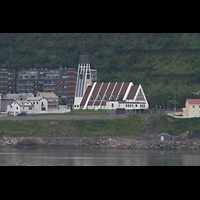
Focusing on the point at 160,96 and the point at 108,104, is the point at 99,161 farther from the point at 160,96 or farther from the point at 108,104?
the point at 160,96

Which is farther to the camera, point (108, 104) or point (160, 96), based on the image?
point (160, 96)

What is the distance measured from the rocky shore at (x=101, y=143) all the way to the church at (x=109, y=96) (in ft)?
78.3

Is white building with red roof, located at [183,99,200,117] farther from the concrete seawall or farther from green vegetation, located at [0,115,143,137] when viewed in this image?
the concrete seawall

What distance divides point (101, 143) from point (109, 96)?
2911cm

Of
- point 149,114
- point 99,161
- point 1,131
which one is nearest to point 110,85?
point 149,114

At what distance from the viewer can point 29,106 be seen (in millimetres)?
157125

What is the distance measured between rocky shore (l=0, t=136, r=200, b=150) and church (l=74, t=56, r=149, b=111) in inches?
940

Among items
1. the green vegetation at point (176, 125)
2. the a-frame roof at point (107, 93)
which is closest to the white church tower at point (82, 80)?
the a-frame roof at point (107, 93)

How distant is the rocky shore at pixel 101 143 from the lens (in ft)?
398

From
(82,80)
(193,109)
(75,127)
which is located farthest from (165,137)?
(82,80)

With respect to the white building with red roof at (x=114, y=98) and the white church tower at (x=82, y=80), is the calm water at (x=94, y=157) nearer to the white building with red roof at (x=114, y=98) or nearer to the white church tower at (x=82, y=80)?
the white building with red roof at (x=114, y=98)

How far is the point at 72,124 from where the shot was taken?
13388 centimetres

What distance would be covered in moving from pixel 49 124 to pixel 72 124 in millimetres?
4440

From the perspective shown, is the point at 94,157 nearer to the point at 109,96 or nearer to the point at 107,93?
the point at 109,96
